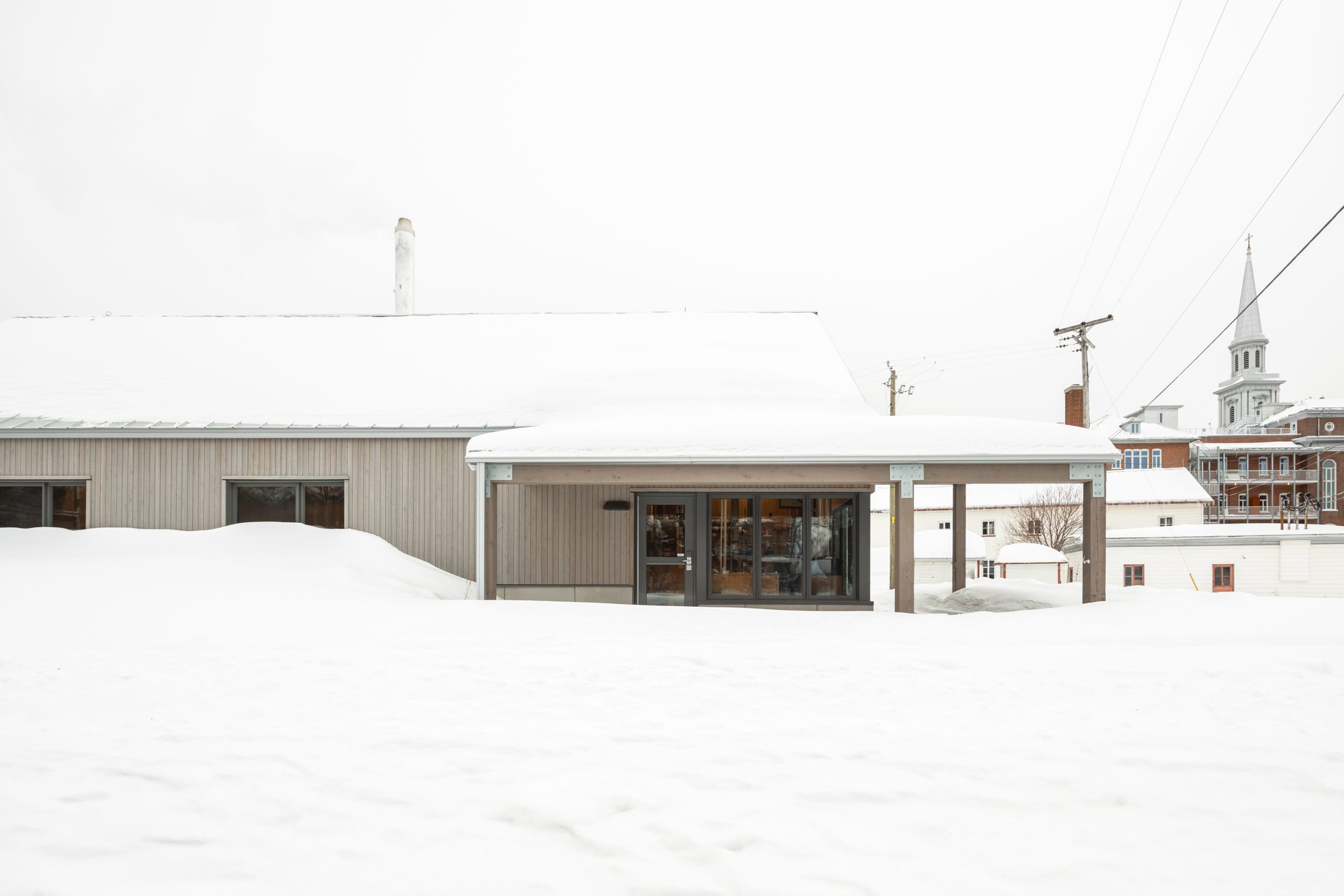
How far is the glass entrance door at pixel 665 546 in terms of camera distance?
31.1 feet

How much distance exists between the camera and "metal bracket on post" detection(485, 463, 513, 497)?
26.0 ft

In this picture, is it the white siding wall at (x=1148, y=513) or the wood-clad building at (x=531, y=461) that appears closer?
the wood-clad building at (x=531, y=461)

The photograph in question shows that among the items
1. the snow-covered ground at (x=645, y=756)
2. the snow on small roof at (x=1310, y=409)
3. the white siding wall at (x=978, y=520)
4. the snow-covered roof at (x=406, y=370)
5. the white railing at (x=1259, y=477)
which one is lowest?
the white siding wall at (x=978, y=520)

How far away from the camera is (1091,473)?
7531 millimetres

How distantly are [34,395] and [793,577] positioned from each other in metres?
12.9

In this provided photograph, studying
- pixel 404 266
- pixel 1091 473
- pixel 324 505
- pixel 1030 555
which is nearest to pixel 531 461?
pixel 324 505

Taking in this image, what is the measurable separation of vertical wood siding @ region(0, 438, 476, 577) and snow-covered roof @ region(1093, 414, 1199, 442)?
4206cm

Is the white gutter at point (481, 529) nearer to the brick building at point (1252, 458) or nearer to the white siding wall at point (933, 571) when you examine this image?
the white siding wall at point (933, 571)

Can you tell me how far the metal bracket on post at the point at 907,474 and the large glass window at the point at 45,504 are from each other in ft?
40.4

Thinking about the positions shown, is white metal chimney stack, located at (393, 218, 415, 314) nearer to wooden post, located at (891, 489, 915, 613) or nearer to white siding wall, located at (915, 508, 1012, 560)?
wooden post, located at (891, 489, 915, 613)

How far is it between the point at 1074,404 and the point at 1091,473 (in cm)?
1568

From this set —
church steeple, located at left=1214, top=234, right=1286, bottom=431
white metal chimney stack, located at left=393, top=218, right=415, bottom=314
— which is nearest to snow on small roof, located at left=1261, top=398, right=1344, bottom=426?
church steeple, located at left=1214, top=234, right=1286, bottom=431

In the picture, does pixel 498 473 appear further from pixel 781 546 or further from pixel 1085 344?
pixel 1085 344

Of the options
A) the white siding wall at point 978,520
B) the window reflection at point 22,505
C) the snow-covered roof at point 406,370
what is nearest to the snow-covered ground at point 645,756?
the snow-covered roof at point 406,370
